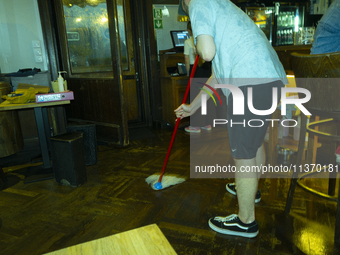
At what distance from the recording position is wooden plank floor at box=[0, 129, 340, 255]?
160 cm

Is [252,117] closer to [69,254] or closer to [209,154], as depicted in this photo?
[69,254]

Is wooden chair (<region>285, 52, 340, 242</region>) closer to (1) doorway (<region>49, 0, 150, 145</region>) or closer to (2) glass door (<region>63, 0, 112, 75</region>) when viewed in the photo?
(1) doorway (<region>49, 0, 150, 145</region>)

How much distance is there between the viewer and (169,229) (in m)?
1.76

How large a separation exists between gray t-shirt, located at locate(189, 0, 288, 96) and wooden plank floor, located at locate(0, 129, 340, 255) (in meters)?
0.93

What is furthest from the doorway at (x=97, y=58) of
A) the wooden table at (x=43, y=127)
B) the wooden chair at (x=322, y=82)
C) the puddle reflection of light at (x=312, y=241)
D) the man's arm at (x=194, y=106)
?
the puddle reflection of light at (x=312, y=241)

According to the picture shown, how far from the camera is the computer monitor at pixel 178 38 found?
4.43 metres

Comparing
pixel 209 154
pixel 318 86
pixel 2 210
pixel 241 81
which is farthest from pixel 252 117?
pixel 2 210

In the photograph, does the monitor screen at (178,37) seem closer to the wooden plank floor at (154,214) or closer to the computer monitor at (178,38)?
the computer monitor at (178,38)

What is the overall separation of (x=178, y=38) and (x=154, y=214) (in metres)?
3.29

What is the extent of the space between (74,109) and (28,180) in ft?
5.41

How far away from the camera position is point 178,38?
4.49 meters

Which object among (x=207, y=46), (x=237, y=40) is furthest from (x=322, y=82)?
(x=207, y=46)

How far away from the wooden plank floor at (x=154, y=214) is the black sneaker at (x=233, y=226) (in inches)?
1.3

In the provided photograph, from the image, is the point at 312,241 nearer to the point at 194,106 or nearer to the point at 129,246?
the point at 194,106
